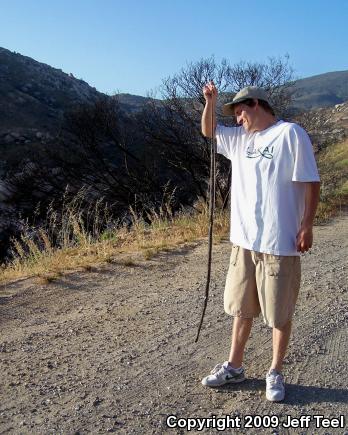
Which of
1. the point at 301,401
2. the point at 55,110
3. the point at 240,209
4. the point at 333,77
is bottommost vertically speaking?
the point at 301,401

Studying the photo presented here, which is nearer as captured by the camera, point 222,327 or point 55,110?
point 222,327

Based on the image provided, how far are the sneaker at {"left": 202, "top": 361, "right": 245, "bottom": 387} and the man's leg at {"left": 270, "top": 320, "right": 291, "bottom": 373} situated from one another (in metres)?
0.26

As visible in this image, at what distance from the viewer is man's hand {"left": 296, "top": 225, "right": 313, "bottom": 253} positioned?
2930 millimetres

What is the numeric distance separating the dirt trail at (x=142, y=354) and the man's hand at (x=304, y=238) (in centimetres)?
95

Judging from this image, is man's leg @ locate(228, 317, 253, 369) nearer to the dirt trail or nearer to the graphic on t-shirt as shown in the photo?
the dirt trail

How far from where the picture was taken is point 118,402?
3.17 metres

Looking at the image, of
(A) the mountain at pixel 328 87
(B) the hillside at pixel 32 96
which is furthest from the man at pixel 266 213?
(A) the mountain at pixel 328 87

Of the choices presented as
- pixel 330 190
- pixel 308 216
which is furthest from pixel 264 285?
pixel 330 190

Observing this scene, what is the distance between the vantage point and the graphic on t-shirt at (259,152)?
2967mm

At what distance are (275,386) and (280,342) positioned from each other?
0.27 metres

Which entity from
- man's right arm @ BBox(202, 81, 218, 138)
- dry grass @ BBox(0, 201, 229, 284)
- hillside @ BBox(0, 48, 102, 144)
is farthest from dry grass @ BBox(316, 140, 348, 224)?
hillside @ BBox(0, 48, 102, 144)

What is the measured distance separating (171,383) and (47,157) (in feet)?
68.6

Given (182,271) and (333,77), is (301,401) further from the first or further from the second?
(333,77)

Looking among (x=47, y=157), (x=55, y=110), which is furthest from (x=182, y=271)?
(x=55, y=110)
